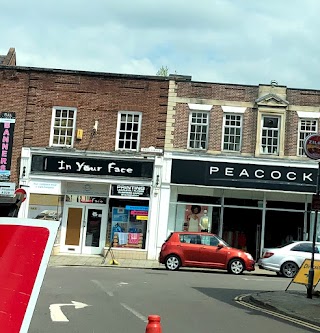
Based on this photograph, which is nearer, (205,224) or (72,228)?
(205,224)

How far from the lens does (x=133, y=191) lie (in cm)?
2448

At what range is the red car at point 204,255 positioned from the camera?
20.1 m

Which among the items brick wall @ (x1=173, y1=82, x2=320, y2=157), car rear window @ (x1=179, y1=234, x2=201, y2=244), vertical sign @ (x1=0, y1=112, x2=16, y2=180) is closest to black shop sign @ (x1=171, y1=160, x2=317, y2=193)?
brick wall @ (x1=173, y1=82, x2=320, y2=157)

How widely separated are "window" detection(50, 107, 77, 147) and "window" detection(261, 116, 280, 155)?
8854 millimetres

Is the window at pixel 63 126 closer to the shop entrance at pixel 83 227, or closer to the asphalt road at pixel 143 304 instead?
the shop entrance at pixel 83 227

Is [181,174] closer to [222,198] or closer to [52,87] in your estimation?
[222,198]

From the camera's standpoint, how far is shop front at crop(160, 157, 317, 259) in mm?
24422

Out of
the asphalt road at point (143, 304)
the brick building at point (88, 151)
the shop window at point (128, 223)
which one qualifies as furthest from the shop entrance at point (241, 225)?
the asphalt road at point (143, 304)

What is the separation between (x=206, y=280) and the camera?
17016 millimetres

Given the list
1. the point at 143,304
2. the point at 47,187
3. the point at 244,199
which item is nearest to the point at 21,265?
the point at 143,304

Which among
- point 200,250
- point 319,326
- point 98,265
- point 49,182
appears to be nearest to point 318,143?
point 319,326

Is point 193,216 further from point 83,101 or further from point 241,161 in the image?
point 83,101

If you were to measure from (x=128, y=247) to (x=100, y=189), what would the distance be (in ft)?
9.94

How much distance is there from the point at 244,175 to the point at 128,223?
5.81m
